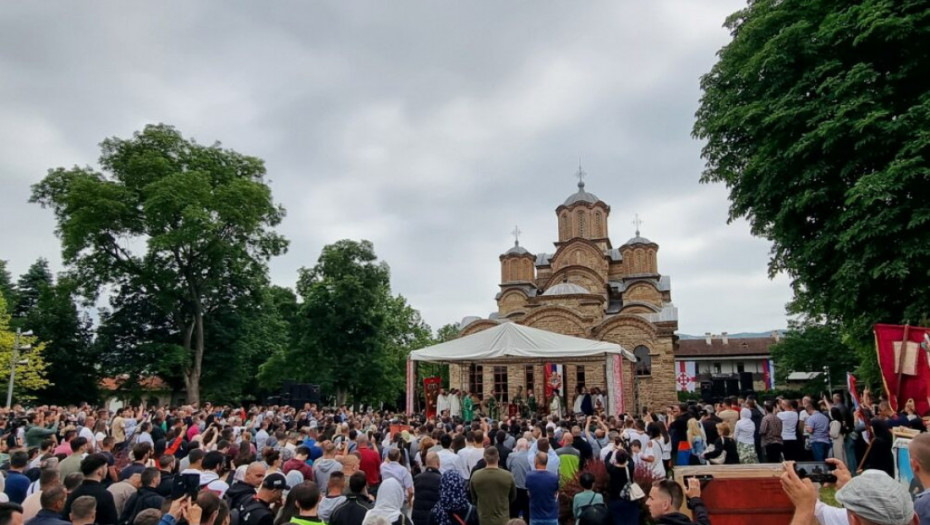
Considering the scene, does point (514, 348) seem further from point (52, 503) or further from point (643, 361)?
Result: point (643, 361)

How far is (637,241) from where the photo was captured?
42.8 metres

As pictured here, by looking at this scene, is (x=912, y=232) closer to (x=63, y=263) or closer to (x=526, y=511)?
(x=526, y=511)

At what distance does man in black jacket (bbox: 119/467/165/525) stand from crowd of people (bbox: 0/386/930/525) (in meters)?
Answer: 0.01

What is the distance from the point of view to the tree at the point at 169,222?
25422 millimetres

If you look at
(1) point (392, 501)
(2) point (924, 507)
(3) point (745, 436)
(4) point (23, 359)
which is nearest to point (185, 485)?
(1) point (392, 501)

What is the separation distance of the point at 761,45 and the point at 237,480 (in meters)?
13.8

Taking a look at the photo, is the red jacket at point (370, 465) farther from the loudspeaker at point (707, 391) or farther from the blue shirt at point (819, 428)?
the loudspeaker at point (707, 391)

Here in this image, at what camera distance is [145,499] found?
502 centimetres

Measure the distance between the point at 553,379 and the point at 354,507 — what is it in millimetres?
23883

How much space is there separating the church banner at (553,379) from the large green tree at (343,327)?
8886mm

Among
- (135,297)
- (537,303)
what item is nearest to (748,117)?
(537,303)

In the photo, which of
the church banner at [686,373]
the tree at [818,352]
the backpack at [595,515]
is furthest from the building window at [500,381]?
the backpack at [595,515]

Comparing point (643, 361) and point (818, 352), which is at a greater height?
point (818, 352)

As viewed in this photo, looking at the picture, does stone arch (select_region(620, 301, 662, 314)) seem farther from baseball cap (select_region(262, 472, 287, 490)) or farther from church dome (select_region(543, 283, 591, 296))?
baseball cap (select_region(262, 472, 287, 490))
